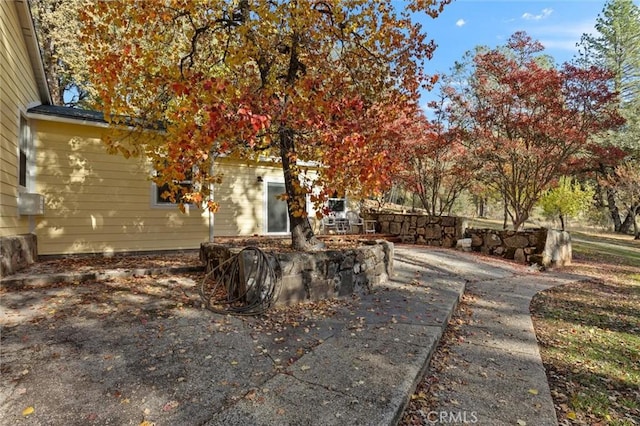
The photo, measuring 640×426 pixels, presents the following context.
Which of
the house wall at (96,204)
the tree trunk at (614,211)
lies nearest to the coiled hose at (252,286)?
the house wall at (96,204)

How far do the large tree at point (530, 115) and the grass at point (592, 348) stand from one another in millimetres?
3553

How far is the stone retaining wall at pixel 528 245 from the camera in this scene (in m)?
9.03

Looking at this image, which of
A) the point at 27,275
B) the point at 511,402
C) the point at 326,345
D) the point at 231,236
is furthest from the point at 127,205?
the point at 511,402

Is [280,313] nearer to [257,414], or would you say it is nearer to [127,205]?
[257,414]

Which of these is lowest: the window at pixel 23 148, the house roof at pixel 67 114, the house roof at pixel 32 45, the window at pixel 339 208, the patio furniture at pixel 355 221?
the patio furniture at pixel 355 221

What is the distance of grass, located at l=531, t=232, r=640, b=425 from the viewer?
2.70 meters

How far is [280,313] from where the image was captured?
13.5ft

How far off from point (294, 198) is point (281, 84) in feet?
6.06

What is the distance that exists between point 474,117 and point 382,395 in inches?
385

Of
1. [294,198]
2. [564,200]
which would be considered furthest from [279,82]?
[564,200]

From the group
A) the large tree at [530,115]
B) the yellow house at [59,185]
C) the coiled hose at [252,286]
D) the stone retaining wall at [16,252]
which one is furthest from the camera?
the large tree at [530,115]

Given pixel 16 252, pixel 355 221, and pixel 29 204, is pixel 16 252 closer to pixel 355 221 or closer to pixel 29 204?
pixel 29 204

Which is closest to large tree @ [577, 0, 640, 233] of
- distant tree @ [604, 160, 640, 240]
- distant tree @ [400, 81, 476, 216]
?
distant tree @ [604, 160, 640, 240]

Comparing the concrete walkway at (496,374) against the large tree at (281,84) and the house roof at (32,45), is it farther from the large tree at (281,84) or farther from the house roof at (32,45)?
the house roof at (32,45)
